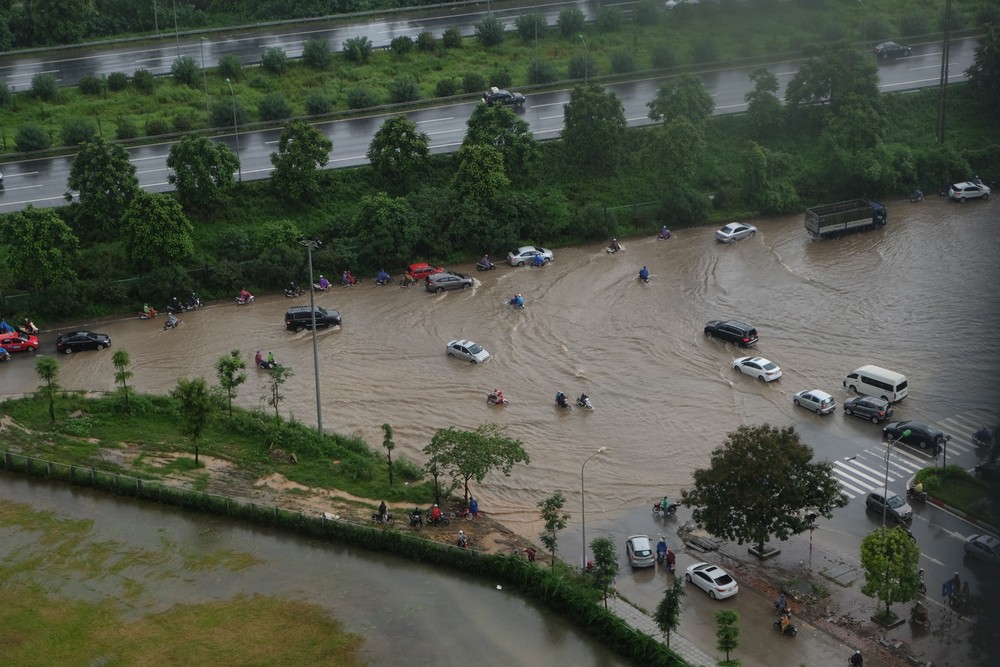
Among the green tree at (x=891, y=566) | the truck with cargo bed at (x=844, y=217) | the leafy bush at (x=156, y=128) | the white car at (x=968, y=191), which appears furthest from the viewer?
the leafy bush at (x=156, y=128)

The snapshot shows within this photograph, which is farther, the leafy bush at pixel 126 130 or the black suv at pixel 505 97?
the black suv at pixel 505 97

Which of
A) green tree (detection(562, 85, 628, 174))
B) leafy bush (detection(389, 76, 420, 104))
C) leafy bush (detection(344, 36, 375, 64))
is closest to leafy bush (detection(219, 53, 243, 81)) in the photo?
leafy bush (detection(344, 36, 375, 64))

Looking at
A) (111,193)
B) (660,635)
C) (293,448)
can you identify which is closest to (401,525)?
(293,448)

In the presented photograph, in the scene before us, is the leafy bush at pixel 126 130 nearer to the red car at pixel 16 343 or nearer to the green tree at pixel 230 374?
the red car at pixel 16 343

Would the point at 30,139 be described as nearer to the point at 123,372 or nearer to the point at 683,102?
the point at 123,372

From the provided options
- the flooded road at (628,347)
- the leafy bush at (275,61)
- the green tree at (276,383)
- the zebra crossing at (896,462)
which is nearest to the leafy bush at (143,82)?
the leafy bush at (275,61)

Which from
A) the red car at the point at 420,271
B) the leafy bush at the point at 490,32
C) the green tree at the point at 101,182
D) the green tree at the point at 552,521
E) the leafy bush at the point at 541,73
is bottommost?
the green tree at the point at 552,521
